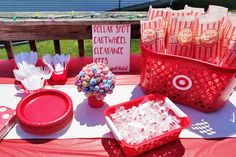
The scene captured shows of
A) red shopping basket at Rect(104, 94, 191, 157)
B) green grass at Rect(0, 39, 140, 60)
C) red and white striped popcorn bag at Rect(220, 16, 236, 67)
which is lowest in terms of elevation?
green grass at Rect(0, 39, 140, 60)

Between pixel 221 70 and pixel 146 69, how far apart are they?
0.28 metres

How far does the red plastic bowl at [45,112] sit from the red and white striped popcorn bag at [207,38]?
0.50 meters

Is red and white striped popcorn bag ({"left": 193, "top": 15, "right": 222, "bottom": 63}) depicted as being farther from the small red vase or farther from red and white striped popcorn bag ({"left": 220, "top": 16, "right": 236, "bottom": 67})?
the small red vase

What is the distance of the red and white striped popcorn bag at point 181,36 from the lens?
1.01m

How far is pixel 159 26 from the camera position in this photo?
3.45 ft

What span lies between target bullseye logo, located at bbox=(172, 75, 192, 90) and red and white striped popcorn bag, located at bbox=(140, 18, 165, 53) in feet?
0.40

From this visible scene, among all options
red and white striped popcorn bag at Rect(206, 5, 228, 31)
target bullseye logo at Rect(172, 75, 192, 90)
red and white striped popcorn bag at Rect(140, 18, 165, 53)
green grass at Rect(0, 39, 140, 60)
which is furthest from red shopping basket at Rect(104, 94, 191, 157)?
green grass at Rect(0, 39, 140, 60)

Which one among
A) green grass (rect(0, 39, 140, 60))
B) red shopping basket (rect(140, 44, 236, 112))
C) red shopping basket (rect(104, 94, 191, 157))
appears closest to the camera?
red shopping basket (rect(104, 94, 191, 157))

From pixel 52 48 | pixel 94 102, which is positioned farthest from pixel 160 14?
pixel 52 48

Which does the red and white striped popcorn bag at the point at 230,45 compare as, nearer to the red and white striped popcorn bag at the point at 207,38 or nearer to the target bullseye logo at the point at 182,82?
the red and white striped popcorn bag at the point at 207,38

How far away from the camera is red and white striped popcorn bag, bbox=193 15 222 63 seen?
3.21 feet

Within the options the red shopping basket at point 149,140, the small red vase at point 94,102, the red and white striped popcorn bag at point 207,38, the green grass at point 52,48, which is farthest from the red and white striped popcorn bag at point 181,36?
the green grass at point 52,48

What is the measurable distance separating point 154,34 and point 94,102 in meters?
0.34

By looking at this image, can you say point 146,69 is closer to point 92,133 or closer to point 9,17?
point 92,133
